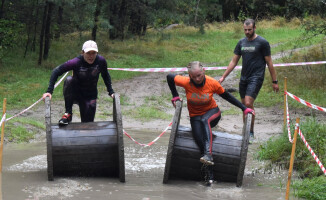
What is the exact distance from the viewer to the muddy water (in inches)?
237

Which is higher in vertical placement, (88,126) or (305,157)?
(88,126)

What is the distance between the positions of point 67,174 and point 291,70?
10.8m

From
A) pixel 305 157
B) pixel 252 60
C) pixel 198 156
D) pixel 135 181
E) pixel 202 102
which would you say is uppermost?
pixel 252 60

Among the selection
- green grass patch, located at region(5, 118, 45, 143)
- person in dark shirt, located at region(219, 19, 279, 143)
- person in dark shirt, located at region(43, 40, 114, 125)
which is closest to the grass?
person in dark shirt, located at region(219, 19, 279, 143)

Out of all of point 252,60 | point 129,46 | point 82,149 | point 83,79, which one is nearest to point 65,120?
point 82,149

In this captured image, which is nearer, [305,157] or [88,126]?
[88,126]

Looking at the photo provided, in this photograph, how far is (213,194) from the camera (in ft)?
20.3

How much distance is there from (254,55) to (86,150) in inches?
138

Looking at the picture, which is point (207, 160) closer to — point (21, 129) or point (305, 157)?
point (305, 157)

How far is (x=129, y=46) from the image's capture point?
955 inches

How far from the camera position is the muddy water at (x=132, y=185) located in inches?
237

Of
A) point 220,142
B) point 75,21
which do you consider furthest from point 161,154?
point 75,21

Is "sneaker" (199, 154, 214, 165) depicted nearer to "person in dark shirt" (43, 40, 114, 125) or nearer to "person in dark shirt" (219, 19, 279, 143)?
"person in dark shirt" (43, 40, 114, 125)

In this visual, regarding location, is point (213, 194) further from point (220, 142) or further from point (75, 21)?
point (75, 21)
